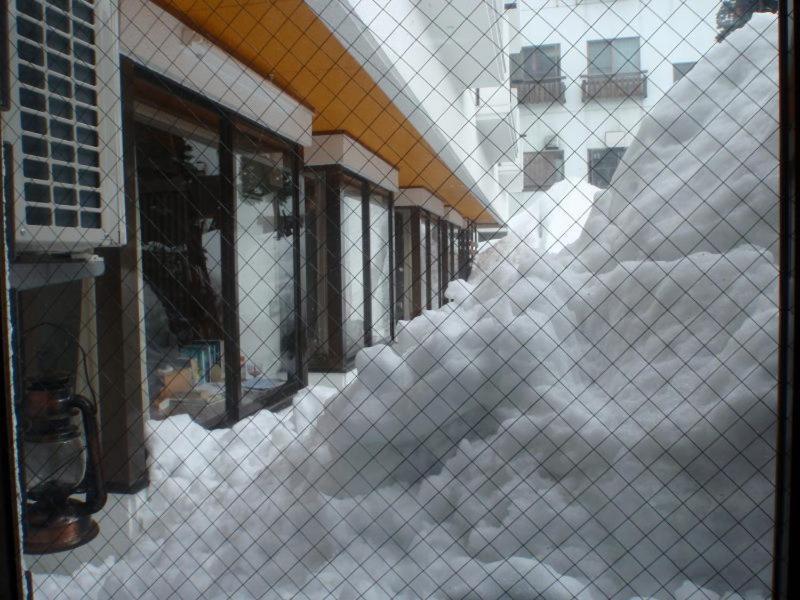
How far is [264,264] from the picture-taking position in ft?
13.6

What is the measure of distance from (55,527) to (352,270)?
4.24m

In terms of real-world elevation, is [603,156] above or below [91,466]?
above

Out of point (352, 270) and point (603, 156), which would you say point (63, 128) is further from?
point (352, 270)

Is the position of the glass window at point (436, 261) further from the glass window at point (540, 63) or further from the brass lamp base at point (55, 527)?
the brass lamp base at point (55, 527)

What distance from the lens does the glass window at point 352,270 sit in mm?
5590

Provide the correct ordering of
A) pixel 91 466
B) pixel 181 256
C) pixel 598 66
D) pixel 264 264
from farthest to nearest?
pixel 264 264, pixel 598 66, pixel 181 256, pixel 91 466

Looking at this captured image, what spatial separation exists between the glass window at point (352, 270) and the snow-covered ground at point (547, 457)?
254 cm

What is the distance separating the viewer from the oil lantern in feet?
6.51

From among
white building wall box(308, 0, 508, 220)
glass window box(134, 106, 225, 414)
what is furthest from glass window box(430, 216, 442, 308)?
glass window box(134, 106, 225, 414)

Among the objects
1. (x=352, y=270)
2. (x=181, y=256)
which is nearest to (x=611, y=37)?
(x=352, y=270)

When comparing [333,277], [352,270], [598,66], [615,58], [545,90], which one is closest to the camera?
[545,90]

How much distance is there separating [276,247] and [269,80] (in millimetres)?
1076

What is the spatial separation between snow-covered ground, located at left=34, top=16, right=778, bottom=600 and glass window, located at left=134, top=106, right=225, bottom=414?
323 mm

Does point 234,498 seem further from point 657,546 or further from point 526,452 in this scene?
point 657,546
